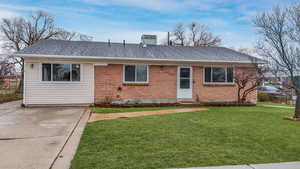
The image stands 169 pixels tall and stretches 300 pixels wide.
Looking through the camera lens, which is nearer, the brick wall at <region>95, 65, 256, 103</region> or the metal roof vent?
the brick wall at <region>95, 65, 256, 103</region>

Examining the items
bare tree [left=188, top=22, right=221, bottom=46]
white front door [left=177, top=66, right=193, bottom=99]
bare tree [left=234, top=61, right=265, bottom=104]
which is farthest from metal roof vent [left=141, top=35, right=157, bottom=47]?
bare tree [left=188, top=22, right=221, bottom=46]

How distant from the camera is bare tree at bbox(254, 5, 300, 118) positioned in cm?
686

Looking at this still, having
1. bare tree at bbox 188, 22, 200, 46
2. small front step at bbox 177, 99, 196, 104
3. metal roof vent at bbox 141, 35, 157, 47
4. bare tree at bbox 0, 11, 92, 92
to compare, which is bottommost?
small front step at bbox 177, 99, 196, 104

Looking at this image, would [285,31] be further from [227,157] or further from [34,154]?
[34,154]

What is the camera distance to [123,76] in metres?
10.7

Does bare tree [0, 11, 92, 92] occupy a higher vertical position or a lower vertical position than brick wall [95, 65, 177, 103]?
higher

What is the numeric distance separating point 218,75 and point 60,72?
9196 millimetres

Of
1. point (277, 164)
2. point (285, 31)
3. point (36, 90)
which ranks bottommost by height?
point (277, 164)

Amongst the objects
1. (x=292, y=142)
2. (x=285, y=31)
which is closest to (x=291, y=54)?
(x=285, y=31)

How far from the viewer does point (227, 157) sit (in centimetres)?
328

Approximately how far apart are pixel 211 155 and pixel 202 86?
28.2ft

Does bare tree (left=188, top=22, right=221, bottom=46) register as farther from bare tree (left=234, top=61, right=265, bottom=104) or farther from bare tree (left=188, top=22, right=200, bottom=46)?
bare tree (left=234, top=61, right=265, bottom=104)

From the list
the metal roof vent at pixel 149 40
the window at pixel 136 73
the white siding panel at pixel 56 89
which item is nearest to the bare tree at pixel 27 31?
the white siding panel at pixel 56 89

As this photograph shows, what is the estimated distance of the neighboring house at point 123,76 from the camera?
9812 mm
